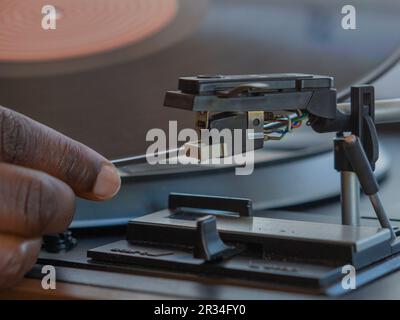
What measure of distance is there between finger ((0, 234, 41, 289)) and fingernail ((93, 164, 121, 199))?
0.10m

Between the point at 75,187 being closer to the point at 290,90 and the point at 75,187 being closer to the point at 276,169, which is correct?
the point at 290,90

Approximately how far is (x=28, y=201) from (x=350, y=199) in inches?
14.1

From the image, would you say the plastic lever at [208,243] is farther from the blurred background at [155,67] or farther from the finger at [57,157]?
the blurred background at [155,67]

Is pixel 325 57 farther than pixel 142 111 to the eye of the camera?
Yes

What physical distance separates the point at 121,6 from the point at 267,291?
641mm

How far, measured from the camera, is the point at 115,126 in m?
1.20

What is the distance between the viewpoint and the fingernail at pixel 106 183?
92cm

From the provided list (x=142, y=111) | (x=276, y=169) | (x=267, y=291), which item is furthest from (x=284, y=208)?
(x=267, y=291)

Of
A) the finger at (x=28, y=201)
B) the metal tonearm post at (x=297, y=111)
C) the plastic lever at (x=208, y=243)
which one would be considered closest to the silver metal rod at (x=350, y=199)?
the metal tonearm post at (x=297, y=111)

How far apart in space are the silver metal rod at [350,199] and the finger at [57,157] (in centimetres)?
25

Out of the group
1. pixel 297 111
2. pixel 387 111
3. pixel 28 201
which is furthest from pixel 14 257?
pixel 387 111

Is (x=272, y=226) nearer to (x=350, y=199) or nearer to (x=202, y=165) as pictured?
(x=350, y=199)

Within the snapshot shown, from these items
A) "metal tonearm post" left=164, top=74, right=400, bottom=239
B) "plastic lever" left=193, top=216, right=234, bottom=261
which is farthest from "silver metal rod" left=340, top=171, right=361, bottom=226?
"plastic lever" left=193, top=216, right=234, bottom=261
